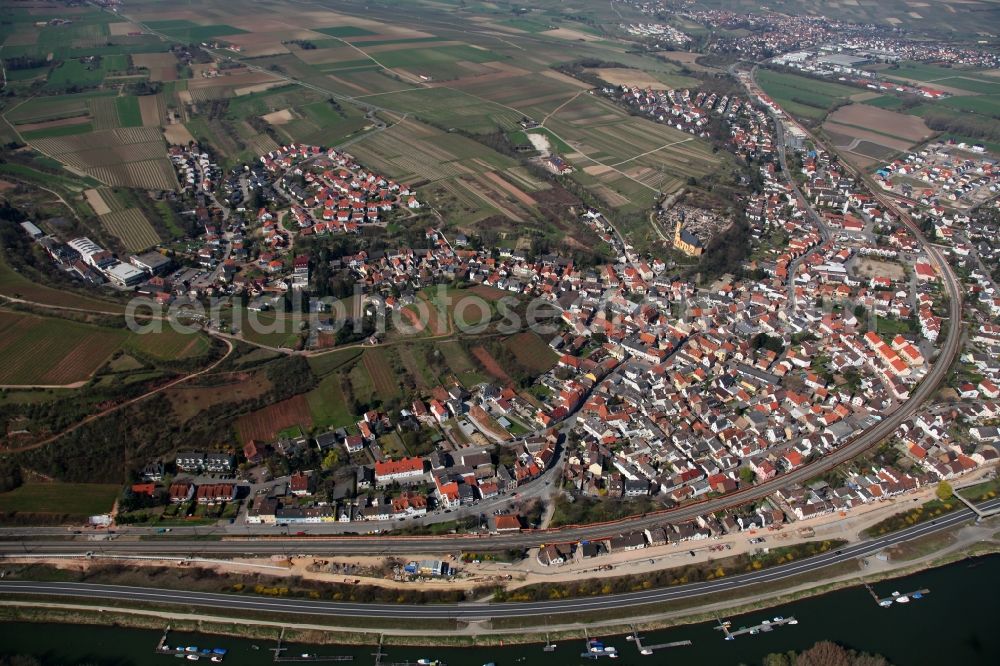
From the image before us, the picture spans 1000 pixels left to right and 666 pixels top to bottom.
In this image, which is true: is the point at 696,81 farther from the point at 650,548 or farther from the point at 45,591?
the point at 45,591

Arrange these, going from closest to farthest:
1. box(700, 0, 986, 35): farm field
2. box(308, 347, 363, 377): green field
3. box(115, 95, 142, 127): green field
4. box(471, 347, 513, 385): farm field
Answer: box(308, 347, 363, 377): green field, box(471, 347, 513, 385): farm field, box(115, 95, 142, 127): green field, box(700, 0, 986, 35): farm field

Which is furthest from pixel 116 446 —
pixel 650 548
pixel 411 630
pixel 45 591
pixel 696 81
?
pixel 696 81

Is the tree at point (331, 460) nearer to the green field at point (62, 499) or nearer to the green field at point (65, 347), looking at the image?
the green field at point (62, 499)

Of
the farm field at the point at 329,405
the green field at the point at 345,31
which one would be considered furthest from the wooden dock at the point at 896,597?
the green field at the point at 345,31

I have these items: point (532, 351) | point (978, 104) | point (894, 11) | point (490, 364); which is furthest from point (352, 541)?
point (894, 11)

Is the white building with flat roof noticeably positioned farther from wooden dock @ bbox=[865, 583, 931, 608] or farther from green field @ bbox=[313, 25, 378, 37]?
green field @ bbox=[313, 25, 378, 37]

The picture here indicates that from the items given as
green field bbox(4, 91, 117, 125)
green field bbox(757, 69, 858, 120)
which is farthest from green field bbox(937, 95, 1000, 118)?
green field bbox(4, 91, 117, 125)
